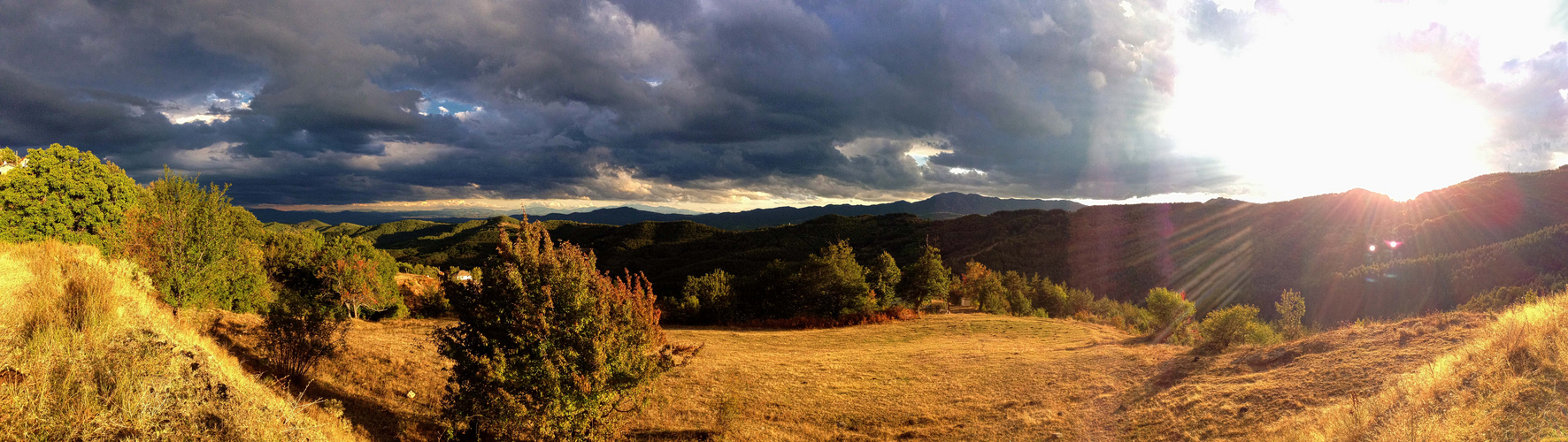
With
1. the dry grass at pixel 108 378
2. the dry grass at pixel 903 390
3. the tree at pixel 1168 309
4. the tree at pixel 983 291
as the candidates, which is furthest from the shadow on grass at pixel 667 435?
the tree at pixel 983 291

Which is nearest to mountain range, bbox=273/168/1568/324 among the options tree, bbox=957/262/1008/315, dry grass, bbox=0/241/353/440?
tree, bbox=957/262/1008/315

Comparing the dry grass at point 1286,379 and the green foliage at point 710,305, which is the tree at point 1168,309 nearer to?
the dry grass at point 1286,379

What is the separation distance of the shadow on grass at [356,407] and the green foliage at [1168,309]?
102 ft

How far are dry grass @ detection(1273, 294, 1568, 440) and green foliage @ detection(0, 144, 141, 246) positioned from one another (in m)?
35.9

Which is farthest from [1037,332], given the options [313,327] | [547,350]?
[313,327]

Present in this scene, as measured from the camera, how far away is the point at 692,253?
389 ft

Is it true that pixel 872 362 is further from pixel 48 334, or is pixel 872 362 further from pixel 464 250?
pixel 464 250

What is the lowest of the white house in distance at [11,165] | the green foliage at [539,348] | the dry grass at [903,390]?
the dry grass at [903,390]

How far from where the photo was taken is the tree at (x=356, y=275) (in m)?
28.8

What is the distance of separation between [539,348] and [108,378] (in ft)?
15.5

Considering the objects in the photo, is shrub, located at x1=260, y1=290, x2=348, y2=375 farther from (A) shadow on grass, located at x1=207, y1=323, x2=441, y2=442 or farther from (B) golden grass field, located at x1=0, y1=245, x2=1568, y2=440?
(B) golden grass field, located at x1=0, y1=245, x2=1568, y2=440

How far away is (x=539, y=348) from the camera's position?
8.62m

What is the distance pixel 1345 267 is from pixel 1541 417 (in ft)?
267

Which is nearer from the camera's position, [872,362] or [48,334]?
[48,334]
